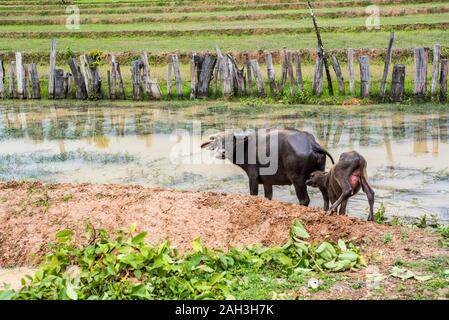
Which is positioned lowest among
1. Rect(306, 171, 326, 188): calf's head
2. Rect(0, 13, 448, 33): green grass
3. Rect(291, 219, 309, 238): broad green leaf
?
Rect(291, 219, 309, 238): broad green leaf

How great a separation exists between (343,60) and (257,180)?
11845 mm

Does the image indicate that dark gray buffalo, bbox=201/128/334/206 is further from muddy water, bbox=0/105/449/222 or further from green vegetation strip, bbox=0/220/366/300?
green vegetation strip, bbox=0/220/366/300

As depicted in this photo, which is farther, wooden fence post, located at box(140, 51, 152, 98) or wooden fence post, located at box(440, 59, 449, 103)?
wooden fence post, located at box(140, 51, 152, 98)

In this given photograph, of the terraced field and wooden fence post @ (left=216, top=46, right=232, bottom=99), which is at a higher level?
the terraced field

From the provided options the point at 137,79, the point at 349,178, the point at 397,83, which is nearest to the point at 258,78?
the point at 137,79

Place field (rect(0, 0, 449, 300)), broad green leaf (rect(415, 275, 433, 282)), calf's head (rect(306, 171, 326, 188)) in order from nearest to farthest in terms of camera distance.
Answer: broad green leaf (rect(415, 275, 433, 282)), field (rect(0, 0, 449, 300)), calf's head (rect(306, 171, 326, 188))

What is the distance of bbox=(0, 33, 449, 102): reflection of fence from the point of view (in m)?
16.0

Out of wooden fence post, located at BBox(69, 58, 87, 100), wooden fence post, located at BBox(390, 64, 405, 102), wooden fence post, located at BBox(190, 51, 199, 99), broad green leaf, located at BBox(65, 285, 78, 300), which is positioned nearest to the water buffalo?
broad green leaf, located at BBox(65, 285, 78, 300)

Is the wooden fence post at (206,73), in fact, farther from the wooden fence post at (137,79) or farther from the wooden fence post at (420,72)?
the wooden fence post at (420,72)

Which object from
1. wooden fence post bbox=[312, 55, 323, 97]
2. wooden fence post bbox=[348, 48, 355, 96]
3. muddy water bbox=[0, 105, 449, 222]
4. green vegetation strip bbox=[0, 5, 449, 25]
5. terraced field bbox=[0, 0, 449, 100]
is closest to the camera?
muddy water bbox=[0, 105, 449, 222]

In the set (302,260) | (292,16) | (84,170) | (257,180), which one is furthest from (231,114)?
(292,16)

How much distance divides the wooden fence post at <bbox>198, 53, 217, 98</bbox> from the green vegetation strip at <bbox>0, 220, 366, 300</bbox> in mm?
11276
